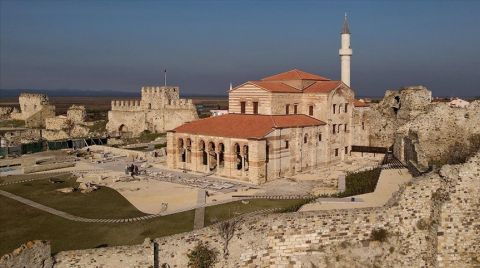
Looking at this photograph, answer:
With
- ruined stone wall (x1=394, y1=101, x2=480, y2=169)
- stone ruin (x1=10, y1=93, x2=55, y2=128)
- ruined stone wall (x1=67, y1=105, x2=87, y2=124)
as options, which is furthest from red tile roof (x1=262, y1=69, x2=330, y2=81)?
stone ruin (x1=10, y1=93, x2=55, y2=128)

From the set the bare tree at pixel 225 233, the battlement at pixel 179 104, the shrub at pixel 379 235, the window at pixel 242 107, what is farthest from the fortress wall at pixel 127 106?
the shrub at pixel 379 235

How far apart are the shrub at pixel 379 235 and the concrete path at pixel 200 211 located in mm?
7296

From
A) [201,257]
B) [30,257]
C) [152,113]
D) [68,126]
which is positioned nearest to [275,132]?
[201,257]

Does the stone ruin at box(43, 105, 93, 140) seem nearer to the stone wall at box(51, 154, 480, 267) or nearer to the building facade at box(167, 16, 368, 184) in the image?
the building facade at box(167, 16, 368, 184)

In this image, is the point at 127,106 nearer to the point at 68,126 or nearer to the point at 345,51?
the point at 68,126

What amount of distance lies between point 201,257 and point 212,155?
20897 millimetres

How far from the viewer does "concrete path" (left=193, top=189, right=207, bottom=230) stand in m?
20.1

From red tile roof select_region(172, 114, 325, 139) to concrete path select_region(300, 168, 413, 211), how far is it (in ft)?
30.6

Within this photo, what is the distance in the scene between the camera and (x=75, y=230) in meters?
19.3

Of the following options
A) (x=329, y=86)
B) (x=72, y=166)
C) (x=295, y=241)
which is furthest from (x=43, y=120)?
(x=295, y=241)

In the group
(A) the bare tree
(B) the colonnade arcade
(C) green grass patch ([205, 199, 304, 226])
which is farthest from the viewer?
(B) the colonnade arcade

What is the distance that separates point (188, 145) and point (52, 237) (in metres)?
18.5

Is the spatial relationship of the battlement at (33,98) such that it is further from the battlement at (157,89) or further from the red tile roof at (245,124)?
the red tile roof at (245,124)

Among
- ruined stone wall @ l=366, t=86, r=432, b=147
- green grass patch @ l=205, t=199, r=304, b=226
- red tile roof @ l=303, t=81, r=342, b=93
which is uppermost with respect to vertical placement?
red tile roof @ l=303, t=81, r=342, b=93
